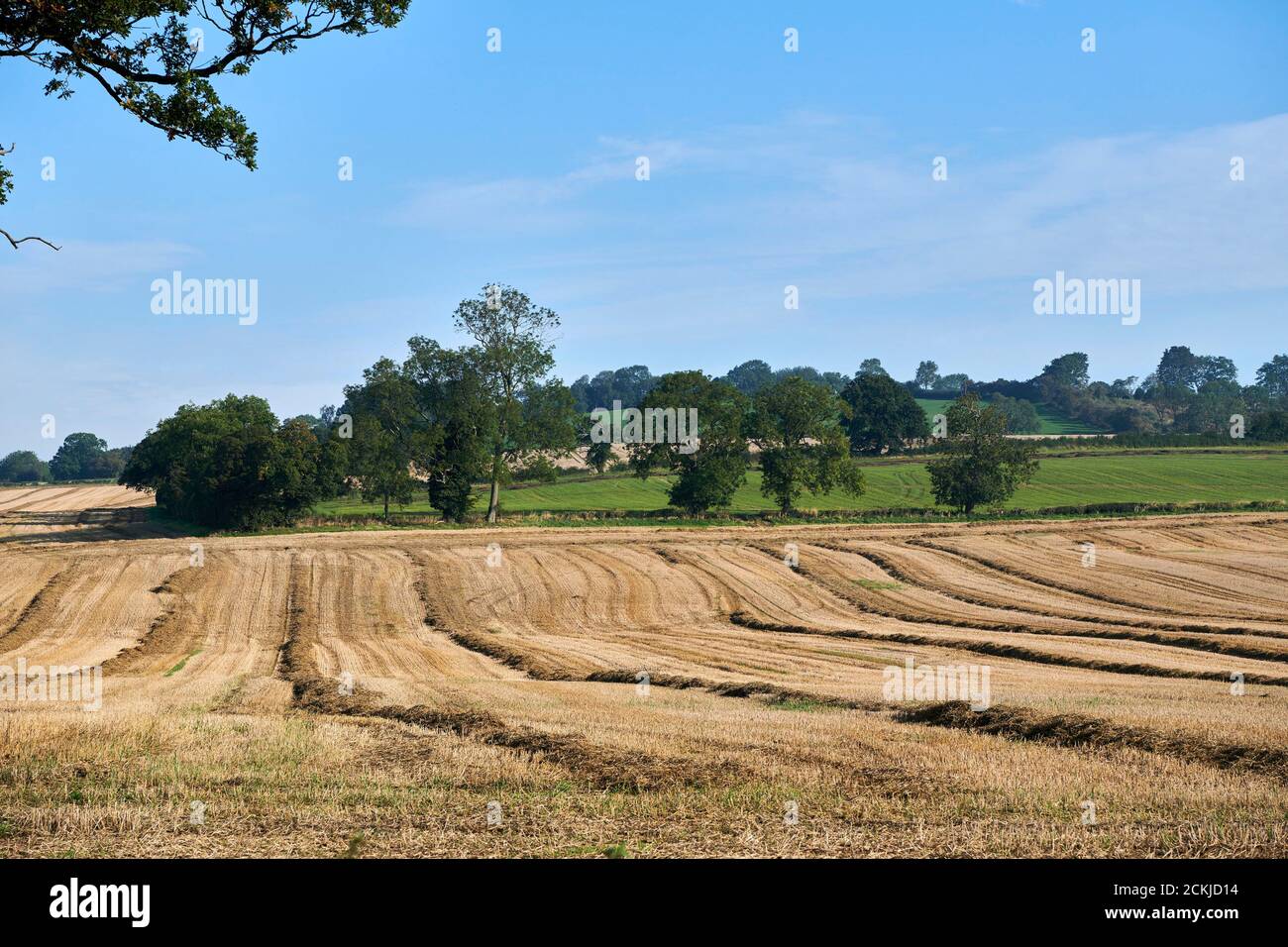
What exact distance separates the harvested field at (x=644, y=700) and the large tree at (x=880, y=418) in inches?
3115

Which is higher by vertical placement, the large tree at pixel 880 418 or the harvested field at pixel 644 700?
the large tree at pixel 880 418

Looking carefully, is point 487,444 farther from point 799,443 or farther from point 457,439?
point 799,443

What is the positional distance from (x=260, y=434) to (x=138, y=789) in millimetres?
74283

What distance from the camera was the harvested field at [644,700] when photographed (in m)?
11.1

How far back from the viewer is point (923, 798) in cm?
1224

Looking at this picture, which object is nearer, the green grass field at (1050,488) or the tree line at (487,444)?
the tree line at (487,444)

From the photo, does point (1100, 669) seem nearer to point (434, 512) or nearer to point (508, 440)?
point (508, 440)

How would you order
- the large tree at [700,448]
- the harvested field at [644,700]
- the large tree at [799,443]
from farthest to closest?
the large tree at [799,443]
the large tree at [700,448]
the harvested field at [644,700]
